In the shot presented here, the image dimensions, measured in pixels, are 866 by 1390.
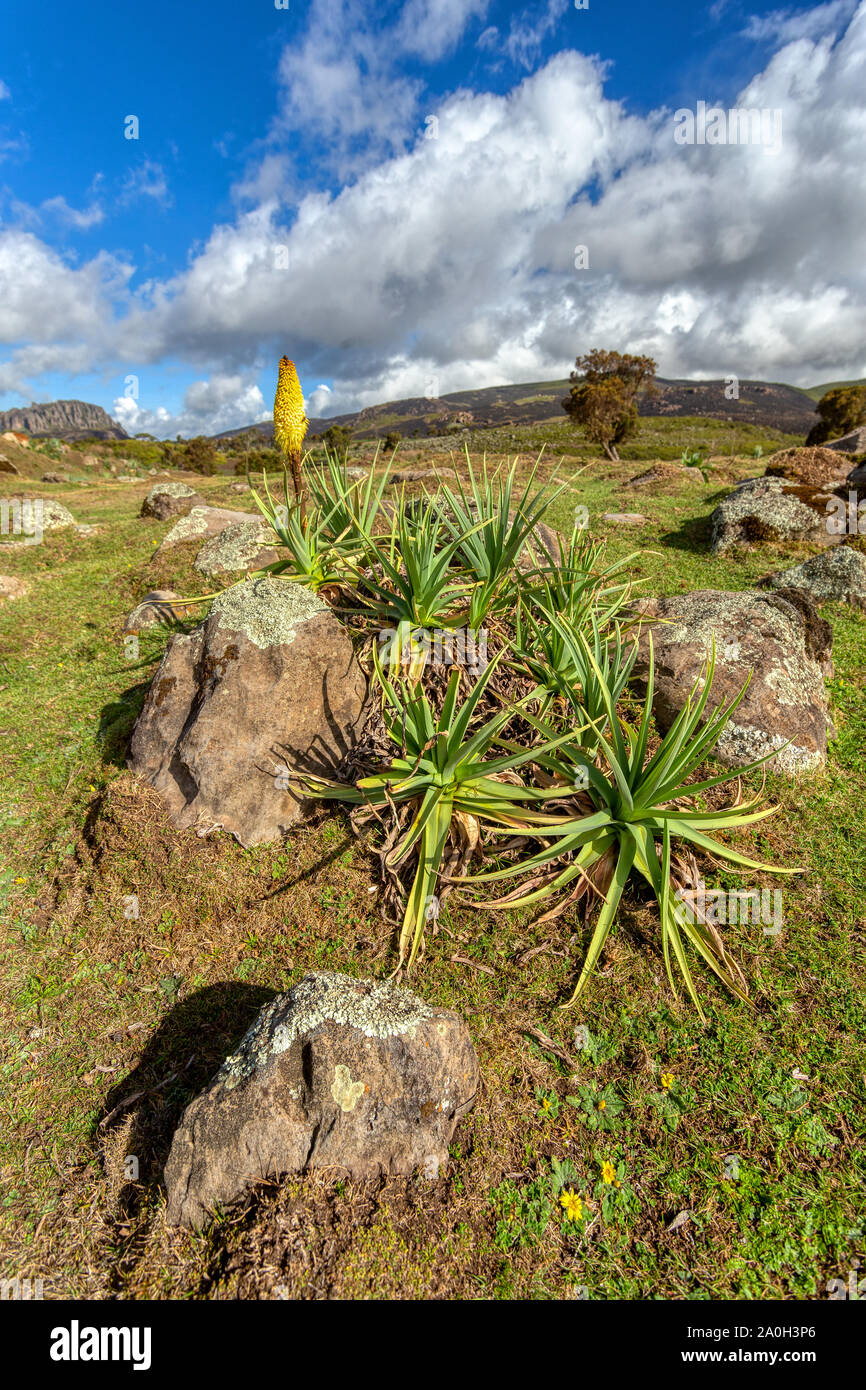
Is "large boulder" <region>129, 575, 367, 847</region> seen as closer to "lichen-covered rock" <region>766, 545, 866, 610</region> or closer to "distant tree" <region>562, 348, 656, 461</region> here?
"lichen-covered rock" <region>766, 545, 866, 610</region>

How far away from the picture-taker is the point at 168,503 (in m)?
13.2

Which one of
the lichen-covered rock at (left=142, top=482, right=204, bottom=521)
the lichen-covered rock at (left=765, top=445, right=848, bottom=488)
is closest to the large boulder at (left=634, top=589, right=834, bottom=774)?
the lichen-covered rock at (left=765, top=445, right=848, bottom=488)

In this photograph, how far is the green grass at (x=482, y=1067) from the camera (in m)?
2.27

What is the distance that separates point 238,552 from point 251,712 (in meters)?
4.74

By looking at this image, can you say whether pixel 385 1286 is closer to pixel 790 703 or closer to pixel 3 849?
pixel 3 849

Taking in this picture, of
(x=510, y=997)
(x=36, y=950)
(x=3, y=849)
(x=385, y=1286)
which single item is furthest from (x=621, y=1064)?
(x=3, y=849)

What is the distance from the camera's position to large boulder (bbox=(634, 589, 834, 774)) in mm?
4559

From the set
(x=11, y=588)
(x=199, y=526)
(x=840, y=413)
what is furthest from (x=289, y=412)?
(x=840, y=413)

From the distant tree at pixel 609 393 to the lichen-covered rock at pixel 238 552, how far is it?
25114 millimetres

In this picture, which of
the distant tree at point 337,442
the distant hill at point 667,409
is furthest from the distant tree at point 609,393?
the distant hill at point 667,409

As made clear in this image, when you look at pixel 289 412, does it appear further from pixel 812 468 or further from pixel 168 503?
pixel 812 468

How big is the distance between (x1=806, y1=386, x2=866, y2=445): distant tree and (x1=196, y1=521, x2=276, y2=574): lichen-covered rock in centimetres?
3631

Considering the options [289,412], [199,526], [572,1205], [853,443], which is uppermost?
[853,443]
